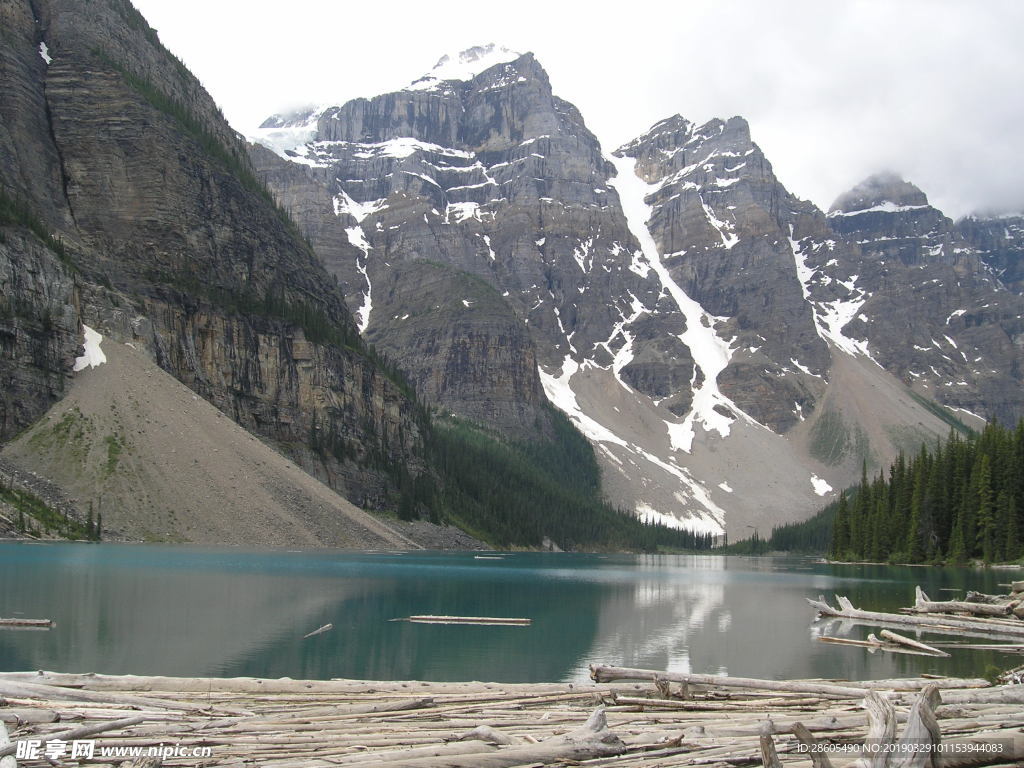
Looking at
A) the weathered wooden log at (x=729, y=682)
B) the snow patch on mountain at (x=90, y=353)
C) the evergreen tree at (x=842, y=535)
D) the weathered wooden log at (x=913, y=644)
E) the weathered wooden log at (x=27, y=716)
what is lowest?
the evergreen tree at (x=842, y=535)

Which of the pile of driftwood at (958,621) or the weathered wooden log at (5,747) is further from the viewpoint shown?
the pile of driftwood at (958,621)

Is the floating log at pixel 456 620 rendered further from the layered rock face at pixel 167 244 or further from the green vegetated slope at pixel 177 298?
the layered rock face at pixel 167 244

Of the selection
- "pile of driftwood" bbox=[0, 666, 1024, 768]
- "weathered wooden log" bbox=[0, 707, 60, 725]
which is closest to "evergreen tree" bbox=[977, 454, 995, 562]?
"pile of driftwood" bbox=[0, 666, 1024, 768]

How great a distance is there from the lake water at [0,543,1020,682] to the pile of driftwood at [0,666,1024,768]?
902 centimetres

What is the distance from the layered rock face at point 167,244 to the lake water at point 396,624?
2647 inches

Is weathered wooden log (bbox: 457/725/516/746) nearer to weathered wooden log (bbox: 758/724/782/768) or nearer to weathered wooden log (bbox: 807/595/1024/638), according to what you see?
weathered wooden log (bbox: 758/724/782/768)

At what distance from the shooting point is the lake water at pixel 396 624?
28938 millimetres

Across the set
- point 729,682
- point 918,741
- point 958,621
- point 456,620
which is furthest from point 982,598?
point 918,741

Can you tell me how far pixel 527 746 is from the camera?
41.2 ft

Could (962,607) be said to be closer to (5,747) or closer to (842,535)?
(5,747)

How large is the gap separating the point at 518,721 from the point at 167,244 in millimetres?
145098

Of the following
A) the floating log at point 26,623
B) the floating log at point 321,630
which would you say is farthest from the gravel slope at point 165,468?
the floating log at point 26,623

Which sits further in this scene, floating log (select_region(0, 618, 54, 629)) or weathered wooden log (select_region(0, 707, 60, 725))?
floating log (select_region(0, 618, 54, 629))

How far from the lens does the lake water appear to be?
2894cm
